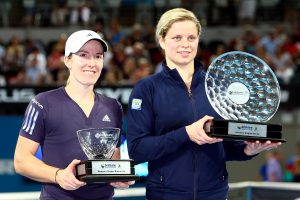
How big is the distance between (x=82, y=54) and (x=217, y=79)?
692 mm

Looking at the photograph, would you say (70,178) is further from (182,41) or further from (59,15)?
(59,15)

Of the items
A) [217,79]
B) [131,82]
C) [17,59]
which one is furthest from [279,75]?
[217,79]

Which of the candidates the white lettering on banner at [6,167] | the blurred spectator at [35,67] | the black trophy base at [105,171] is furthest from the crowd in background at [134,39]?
the black trophy base at [105,171]

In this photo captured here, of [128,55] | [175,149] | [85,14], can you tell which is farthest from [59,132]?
[85,14]

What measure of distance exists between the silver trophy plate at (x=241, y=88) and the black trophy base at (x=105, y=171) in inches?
21.8

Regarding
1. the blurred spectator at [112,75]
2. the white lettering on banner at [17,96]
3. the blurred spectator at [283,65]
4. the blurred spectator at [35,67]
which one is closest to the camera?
the white lettering on banner at [17,96]

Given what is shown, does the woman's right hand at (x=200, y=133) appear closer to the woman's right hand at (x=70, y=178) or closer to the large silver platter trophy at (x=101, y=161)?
the large silver platter trophy at (x=101, y=161)

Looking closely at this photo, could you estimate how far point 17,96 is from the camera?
10781mm

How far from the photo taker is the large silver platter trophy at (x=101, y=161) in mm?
3607

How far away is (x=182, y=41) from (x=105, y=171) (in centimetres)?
81

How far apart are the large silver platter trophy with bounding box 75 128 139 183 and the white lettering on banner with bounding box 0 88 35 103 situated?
7.05 m

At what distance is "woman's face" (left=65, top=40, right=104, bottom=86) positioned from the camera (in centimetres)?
394

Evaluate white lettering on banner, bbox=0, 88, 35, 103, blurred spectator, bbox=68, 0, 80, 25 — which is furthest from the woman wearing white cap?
blurred spectator, bbox=68, 0, 80, 25

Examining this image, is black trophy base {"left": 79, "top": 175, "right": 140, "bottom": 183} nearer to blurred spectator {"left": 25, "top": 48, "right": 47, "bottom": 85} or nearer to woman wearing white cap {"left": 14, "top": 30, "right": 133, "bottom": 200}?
woman wearing white cap {"left": 14, "top": 30, "right": 133, "bottom": 200}
